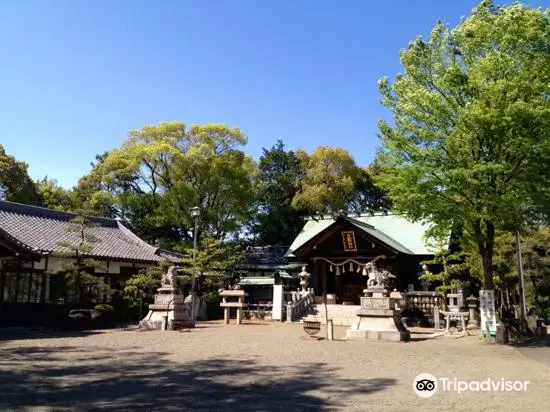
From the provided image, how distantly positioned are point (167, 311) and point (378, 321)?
344 inches

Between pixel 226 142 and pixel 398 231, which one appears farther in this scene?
pixel 226 142

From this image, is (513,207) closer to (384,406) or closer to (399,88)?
(399,88)

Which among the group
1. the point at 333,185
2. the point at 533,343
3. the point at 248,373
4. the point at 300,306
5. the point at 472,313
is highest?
the point at 333,185

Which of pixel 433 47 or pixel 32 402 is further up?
pixel 433 47

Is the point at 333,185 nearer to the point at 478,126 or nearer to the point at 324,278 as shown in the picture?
the point at 324,278

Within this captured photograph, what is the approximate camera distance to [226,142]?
3481 centimetres

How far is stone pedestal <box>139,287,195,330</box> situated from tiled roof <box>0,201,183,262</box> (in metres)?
5.15

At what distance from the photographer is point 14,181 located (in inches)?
1432

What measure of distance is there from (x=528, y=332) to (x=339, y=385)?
12858 mm

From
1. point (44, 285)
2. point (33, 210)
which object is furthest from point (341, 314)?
point (33, 210)

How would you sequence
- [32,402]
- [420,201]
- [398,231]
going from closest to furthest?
[32,402]
[420,201]
[398,231]

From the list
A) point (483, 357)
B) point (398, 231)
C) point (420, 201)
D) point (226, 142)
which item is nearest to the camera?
point (483, 357)

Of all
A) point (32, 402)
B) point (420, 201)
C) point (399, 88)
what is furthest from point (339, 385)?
point (399, 88)

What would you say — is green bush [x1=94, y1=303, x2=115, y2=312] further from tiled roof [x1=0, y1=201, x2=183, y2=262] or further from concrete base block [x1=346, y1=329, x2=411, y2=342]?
concrete base block [x1=346, y1=329, x2=411, y2=342]
